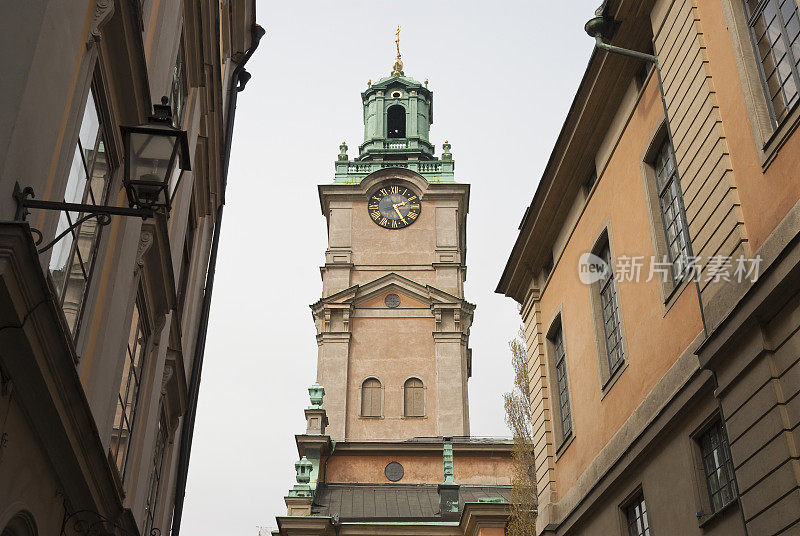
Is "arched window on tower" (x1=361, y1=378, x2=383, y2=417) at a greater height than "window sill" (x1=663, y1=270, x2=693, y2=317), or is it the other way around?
"arched window on tower" (x1=361, y1=378, x2=383, y2=417)

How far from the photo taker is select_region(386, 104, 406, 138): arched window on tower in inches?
1925

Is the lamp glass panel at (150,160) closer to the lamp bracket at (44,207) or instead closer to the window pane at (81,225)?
Answer: the lamp bracket at (44,207)

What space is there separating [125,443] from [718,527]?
6553 mm

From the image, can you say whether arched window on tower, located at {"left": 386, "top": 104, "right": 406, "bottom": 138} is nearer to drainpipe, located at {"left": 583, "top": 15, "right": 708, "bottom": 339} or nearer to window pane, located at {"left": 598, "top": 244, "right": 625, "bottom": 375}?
window pane, located at {"left": 598, "top": 244, "right": 625, "bottom": 375}

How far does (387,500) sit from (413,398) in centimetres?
691

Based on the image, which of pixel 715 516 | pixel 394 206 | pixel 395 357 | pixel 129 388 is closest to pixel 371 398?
pixel 395 357

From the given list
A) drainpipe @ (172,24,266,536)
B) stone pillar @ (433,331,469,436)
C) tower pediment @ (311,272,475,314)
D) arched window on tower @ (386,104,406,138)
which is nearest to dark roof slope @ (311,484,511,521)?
stone pillar @ (433,331,469,436)

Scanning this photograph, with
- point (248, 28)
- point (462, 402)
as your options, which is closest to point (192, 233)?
point (248, 28)

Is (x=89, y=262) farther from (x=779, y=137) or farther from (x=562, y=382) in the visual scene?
(x=562, y=382)

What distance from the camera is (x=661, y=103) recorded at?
37.6ft

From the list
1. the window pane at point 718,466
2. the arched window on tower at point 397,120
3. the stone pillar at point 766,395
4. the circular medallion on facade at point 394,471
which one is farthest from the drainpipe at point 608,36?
the arched window on tower at point 397,120

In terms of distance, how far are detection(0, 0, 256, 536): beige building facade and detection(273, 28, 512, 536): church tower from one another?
56.9ft

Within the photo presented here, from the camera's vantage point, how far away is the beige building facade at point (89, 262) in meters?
5.42

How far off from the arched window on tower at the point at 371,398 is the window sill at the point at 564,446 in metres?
21.1
